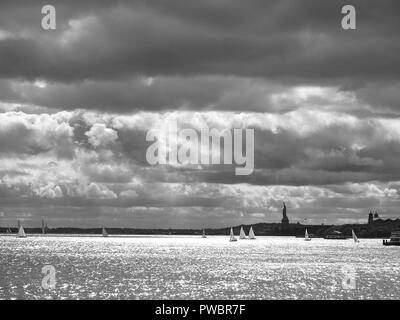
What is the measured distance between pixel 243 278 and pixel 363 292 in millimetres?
31868

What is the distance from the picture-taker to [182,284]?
133 m

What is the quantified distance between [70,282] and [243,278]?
1358 inches

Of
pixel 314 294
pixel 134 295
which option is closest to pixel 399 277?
pixel 314 294
